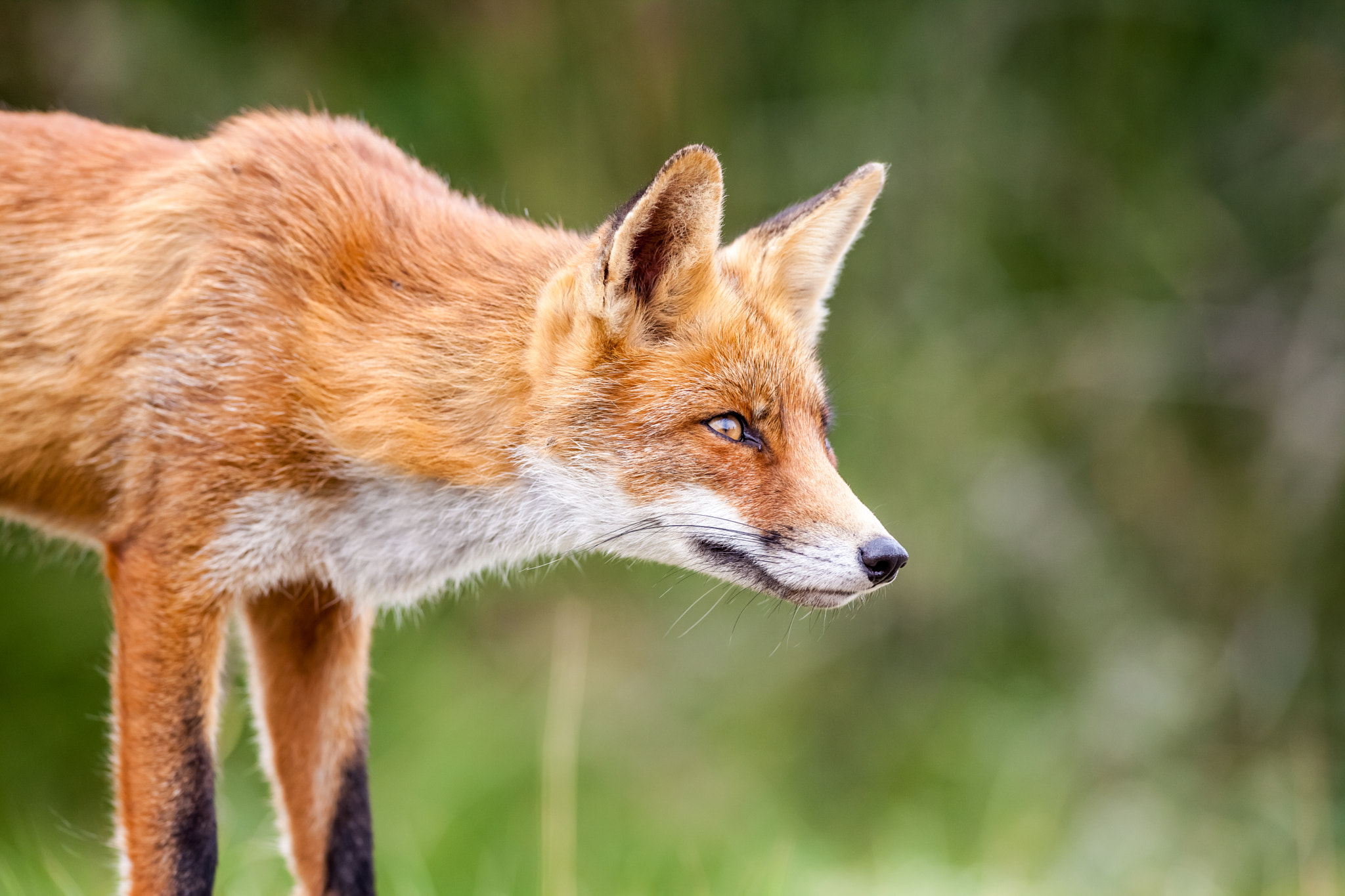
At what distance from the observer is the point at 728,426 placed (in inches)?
114

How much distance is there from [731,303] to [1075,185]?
164 inches

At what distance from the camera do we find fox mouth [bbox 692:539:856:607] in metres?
2.77

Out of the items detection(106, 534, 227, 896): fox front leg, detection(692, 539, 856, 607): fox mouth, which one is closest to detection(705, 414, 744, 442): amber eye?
detection(692, 539, 856, 607): fox mouth

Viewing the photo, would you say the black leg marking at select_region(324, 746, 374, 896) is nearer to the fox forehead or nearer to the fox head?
the fox head

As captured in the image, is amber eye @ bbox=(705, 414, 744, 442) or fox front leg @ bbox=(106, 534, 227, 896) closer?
fox front leg @ bbox=(106, 534, 227, 896)

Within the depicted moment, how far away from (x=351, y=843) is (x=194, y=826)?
0.58m

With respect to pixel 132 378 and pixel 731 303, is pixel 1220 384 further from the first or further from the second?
pixel 132 378

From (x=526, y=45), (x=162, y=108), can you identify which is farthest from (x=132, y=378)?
(x=526, y=45)

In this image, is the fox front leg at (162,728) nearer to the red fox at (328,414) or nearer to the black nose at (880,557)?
the red fox at (328,414)

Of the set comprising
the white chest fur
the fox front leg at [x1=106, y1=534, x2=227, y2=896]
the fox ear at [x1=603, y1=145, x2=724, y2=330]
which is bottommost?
the fox front leg at [x1=106, y1=534, x2=227, y2=896]

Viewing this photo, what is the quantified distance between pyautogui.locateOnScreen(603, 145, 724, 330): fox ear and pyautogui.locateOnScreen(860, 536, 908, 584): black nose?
76cm

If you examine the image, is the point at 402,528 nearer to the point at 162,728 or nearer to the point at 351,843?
the point at 162,728

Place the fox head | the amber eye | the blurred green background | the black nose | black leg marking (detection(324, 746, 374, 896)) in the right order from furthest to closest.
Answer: the blurred green background, black leg marking (detection(324, 746, 374, 896)), the amber eye, the fox head, the black nose

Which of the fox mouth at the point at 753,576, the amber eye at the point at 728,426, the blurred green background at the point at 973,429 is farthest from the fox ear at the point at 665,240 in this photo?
the blurred green background at the point at 973,429
